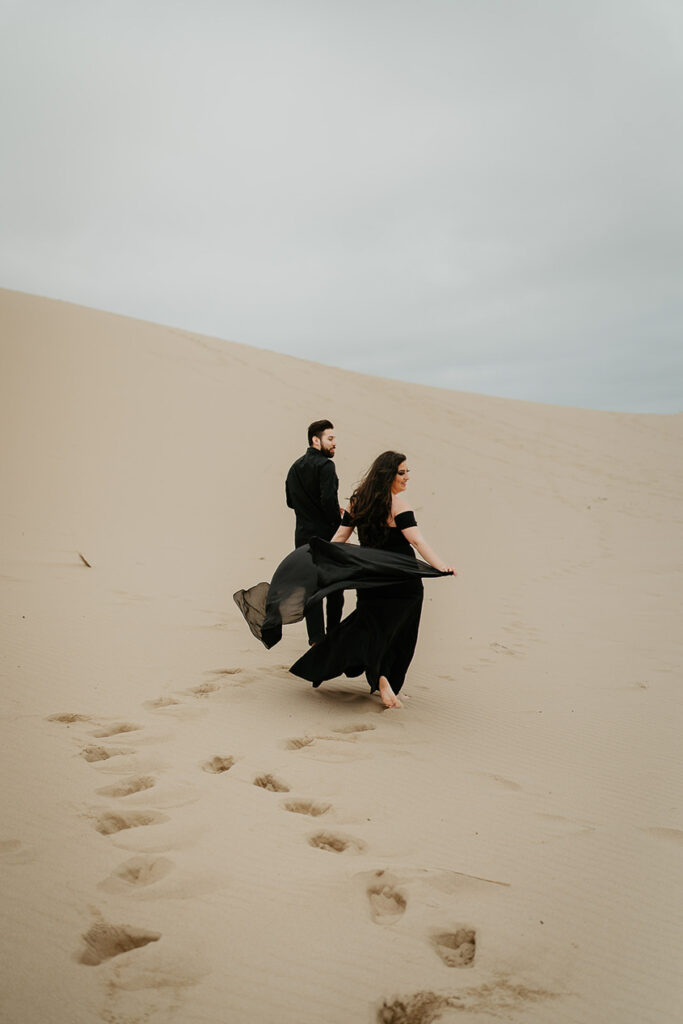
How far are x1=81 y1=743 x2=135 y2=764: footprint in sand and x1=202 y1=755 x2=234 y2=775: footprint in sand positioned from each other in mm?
379

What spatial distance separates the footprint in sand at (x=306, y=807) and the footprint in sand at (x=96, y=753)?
2.98 feet

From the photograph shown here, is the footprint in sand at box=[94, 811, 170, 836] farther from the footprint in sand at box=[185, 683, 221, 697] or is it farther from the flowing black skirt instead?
the flowing black skirt

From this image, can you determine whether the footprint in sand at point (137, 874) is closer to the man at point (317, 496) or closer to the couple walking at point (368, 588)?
the couple walking at point (368, 588)

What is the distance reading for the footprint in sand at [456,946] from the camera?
2.44 meters

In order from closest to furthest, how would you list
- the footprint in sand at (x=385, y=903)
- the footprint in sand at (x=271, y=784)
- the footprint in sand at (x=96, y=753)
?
the footprint in sand at (x=385, y=903) → the footprint in sand at (x=271, y=784) → the footprint in sand at (x=96, y=753)

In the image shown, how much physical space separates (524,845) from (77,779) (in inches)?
76.8

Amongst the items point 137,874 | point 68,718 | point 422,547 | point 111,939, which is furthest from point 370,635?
point 111,939

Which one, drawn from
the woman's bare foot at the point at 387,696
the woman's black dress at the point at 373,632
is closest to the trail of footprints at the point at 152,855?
the woman's bare foot at the point at 387,696

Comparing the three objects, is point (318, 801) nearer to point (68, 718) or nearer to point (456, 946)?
point (456, 946)

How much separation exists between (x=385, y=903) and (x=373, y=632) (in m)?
2.37

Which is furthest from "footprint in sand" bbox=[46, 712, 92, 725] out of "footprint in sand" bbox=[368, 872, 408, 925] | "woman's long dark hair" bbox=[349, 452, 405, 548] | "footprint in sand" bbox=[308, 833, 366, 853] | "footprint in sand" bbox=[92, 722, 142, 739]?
"footprint in sand" bbox=[368, 872, 408, 925]

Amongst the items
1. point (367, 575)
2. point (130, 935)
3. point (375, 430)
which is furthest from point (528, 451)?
point (130, 935)

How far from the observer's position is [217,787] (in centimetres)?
354

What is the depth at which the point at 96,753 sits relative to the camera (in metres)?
3.82
